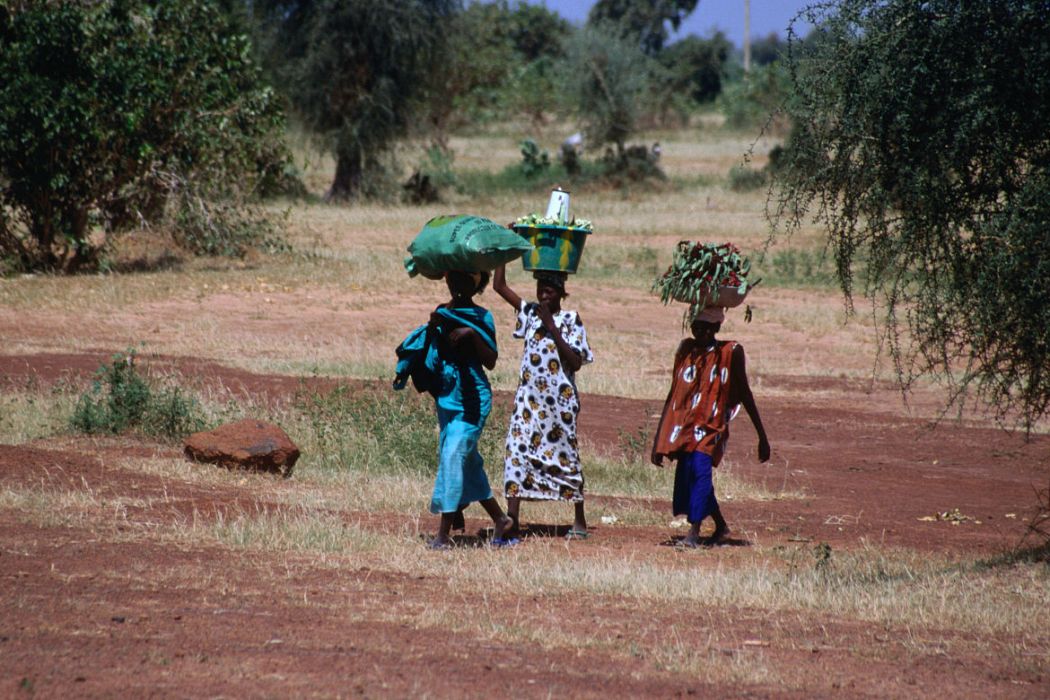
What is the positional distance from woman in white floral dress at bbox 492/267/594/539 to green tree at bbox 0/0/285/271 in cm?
1260

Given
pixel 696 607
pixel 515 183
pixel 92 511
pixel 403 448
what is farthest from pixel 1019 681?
pixel 515 183

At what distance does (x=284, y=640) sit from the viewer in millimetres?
5051

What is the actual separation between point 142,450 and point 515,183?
29.7 meters

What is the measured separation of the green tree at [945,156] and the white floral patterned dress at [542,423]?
1.48 meters

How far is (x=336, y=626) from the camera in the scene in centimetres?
531

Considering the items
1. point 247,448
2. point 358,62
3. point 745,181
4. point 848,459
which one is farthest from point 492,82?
point 247,448

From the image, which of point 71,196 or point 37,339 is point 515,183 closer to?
point 71,196

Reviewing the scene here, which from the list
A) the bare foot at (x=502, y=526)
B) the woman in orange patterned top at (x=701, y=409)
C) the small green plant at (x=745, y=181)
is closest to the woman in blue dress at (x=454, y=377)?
the bare foot at (x=502, y=526)

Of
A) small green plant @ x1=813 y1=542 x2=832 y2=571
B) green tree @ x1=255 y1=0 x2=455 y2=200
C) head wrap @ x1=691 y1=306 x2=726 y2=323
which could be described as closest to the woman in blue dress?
head wrap @ x1=691 y1=306 x2=726 y2=323

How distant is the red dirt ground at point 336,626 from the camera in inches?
183

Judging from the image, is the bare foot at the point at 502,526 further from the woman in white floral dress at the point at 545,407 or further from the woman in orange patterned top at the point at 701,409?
the woman in orange patterned top at the point at 701,409

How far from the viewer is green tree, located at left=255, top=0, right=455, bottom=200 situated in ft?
103

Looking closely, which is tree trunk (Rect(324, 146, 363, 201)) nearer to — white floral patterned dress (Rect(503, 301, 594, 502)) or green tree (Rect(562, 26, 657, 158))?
green tree (Rect(562, 26, 657, 158))

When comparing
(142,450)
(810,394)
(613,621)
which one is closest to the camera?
(613,621)
